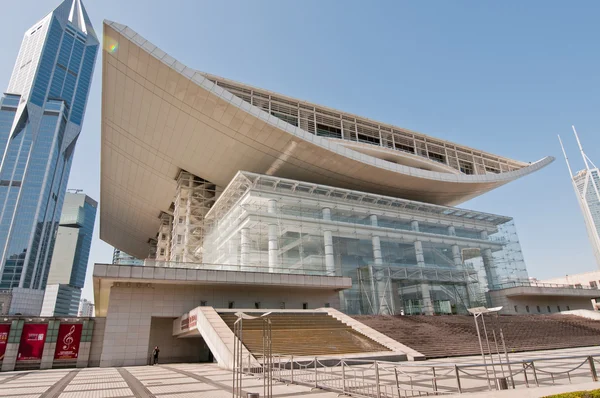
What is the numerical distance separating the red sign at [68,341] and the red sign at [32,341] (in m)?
0.69

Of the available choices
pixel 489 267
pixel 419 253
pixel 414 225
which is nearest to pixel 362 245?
pixel 419 253

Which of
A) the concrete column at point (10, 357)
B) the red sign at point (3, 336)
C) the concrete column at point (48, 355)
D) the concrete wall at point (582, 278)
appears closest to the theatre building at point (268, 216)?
the concrete column at point (48, 355)

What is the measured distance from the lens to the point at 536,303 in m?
31.9

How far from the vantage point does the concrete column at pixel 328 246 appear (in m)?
24.8

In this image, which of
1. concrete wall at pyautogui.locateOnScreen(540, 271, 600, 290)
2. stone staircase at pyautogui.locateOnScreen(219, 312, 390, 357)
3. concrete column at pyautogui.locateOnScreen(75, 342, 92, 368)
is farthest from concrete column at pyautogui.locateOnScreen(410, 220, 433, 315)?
concrete wall at pyautogui.locateOnScreen(540, 271, 600, 290)

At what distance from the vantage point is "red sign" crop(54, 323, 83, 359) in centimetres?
1842

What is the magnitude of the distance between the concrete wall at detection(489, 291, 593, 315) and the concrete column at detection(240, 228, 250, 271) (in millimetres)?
21520

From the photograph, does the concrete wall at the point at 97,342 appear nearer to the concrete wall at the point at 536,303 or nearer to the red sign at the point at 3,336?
the red sign at the point at 3,336

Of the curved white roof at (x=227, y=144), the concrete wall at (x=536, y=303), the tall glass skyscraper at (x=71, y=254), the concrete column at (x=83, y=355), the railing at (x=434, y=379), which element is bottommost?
the railing at (x=434, y=379)

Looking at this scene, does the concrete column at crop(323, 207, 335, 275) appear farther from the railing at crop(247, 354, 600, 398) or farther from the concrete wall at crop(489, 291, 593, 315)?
the concrete wall at crop(489, 291, 593, 315)

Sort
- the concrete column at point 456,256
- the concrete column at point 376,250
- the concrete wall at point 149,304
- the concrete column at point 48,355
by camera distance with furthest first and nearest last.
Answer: the concrete column at point 456,256, the concrete column at point 376,250, the concrete wall at point 149,304, the concrete column at point 48,355

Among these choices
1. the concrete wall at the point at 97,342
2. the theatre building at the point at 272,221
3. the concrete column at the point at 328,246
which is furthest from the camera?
the concrete column at the point at 328,246

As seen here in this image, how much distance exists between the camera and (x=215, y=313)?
16.4 metres

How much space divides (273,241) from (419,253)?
1249 cm
